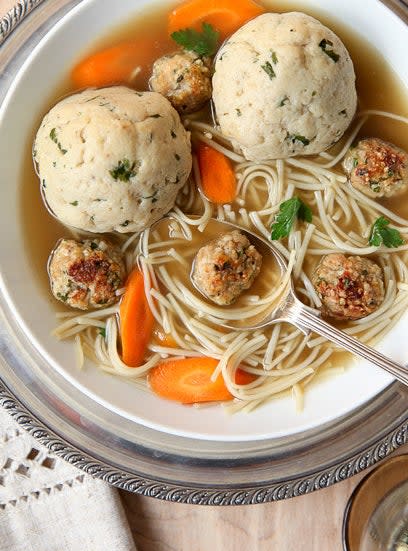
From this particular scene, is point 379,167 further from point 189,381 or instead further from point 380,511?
point 380,511

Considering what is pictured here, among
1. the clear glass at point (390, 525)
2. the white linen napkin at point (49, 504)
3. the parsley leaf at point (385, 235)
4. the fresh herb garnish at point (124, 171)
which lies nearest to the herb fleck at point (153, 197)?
the fresh herb garnish at point (124, 171)

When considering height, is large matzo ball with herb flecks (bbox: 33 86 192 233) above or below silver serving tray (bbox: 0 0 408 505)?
above

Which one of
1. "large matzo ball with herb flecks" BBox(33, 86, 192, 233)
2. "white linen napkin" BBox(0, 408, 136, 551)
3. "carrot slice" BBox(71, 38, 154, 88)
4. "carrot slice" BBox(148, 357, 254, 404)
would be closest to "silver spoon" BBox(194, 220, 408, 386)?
"carrot slice" BBox(148, 357, 254, 404)

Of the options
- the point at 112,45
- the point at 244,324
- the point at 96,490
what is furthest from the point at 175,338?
the point at 112,45

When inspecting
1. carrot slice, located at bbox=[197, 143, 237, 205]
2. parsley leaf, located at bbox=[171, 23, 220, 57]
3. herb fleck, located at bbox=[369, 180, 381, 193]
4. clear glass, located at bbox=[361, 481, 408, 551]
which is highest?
parsley leaf, located at bbox=[171, 23, 220, 57]

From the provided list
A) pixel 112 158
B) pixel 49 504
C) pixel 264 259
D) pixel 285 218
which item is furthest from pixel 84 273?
pixel 49 504

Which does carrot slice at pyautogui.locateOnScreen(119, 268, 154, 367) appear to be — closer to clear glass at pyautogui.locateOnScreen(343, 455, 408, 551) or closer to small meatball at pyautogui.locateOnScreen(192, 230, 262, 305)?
small meatball at pyautogui.locateOnScreen(192, 230, 262, 305)
